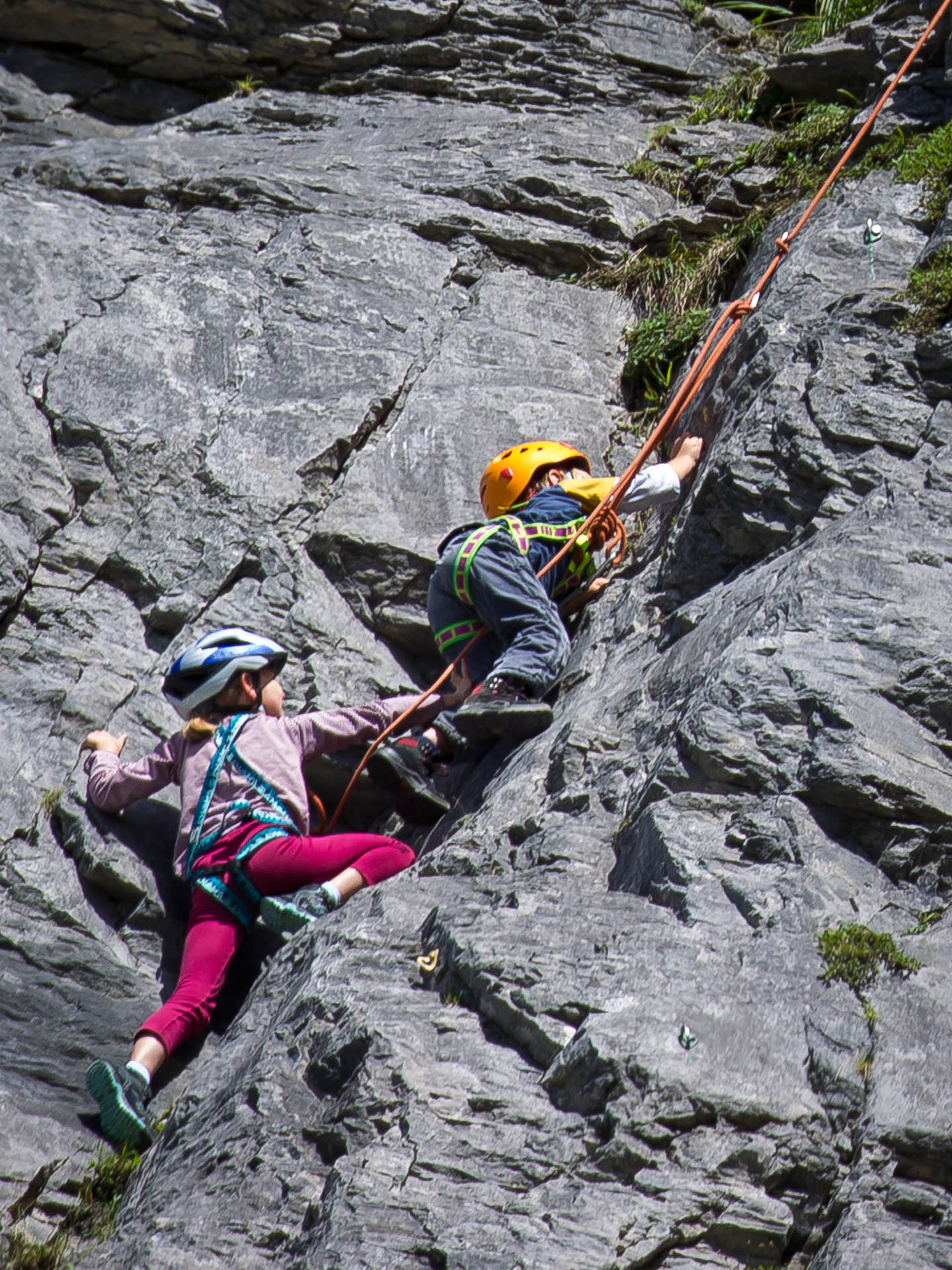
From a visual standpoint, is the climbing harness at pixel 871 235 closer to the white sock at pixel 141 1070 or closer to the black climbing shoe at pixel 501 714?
the black climbing shoe at pixel 501 714

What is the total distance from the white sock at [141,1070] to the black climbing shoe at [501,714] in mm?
1785

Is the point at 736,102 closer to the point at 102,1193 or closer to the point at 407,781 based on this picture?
the point at 407,781

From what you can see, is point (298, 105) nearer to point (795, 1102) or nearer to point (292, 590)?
point (292, 590)

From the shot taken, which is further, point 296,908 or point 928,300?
point 928,300

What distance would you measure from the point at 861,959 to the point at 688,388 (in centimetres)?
389

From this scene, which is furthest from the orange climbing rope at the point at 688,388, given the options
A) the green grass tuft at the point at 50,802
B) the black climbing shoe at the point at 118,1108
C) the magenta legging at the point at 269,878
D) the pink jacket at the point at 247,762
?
the black climbing shoe at the point at 118,1108

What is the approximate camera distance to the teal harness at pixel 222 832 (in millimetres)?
5680

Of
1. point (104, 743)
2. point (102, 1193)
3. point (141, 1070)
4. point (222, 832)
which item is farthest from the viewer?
point (104, 743)

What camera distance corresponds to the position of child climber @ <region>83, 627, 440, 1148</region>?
5344 millimetres

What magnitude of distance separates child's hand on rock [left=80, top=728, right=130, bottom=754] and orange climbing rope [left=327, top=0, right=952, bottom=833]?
1.02 meters

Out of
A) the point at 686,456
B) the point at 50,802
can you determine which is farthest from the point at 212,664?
the point at 686,456

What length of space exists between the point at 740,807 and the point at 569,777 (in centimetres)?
83

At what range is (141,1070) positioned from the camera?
5055mm

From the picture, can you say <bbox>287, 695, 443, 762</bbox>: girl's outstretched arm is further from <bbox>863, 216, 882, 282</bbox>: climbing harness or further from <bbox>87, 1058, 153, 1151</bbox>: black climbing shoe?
<bbox>863, 216, 882, 282</bbox>: climbing harness
